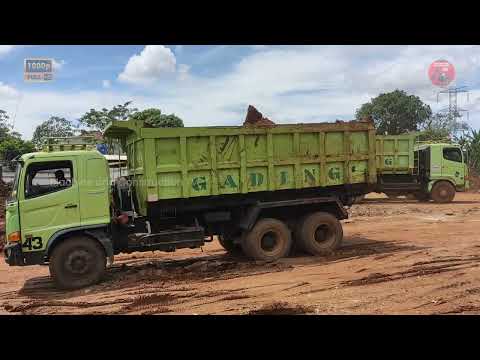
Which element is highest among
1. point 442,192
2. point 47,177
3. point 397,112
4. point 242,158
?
point 397,112

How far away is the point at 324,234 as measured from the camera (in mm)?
8898

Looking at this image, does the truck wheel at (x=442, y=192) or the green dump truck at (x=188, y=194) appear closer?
the green dump truck at (x=188, y=194)

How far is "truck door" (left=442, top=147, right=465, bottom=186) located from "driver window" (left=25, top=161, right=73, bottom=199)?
15114 millimetres

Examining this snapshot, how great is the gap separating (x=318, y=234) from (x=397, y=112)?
32.0m

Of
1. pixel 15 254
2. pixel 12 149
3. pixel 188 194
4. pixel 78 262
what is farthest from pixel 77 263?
pixel 12 149

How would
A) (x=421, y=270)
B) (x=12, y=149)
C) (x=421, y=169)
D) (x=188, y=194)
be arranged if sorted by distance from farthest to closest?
1. (x=12, y=149)
2. (x=421, y=169)
3. (x=188, y=194)
4. (x=421, y=270)

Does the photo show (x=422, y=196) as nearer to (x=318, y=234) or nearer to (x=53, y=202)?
(x=318, y=234)

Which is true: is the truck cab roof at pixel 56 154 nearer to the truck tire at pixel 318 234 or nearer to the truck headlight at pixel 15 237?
the truck headlight at pixel 15 237

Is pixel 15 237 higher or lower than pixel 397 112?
lower

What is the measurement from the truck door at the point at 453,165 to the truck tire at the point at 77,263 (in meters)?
14.9

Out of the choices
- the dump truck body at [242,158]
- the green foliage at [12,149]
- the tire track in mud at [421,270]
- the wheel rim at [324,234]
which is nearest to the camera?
the tire track in mud at [421,270]

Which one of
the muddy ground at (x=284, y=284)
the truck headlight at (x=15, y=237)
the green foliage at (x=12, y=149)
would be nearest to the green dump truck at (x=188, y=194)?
the truck headlight at (x=15, y=237)

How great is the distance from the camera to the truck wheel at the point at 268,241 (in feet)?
26.9
